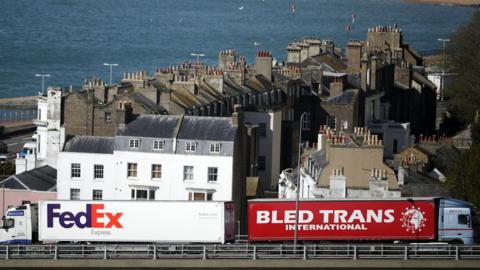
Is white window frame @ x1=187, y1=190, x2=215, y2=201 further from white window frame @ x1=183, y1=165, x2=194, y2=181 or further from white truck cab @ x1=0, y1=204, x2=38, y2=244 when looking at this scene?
white truck cab @ x1=0, y1=204, x2=38, y2=244

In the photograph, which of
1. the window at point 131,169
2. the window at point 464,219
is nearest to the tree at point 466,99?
the window at point 464,219

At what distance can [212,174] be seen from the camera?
186ft

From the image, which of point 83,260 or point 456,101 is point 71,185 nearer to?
point 83,260

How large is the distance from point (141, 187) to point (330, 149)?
640 cm

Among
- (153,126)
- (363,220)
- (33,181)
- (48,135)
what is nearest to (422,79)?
(48,135)

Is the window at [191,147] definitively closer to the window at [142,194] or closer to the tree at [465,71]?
the window at [142,194]

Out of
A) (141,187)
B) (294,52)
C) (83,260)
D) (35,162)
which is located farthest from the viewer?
(294,52)

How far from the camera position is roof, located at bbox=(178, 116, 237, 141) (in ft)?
188

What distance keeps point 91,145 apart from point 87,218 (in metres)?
10.5

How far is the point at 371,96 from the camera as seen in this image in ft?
253

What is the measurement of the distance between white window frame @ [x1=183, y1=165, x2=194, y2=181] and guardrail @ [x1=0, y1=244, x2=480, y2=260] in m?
13.3

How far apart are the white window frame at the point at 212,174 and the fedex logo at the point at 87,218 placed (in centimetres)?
885

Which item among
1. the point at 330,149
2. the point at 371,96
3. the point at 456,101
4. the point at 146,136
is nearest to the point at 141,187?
the point at 146,136

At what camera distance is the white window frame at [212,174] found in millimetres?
56750
